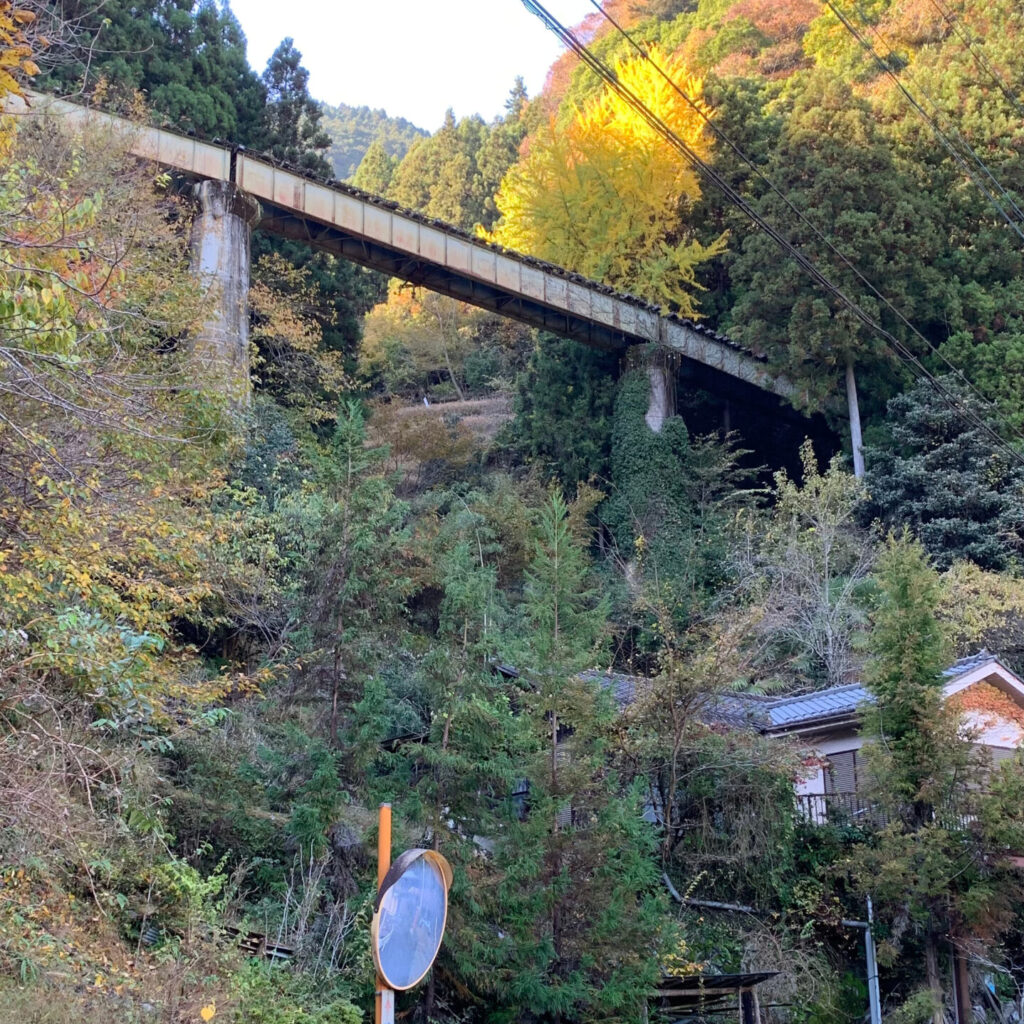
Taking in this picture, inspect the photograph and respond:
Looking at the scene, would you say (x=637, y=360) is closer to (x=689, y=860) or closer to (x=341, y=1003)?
(x=689, y=860)

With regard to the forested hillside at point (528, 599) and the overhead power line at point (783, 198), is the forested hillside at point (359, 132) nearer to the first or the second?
the forested hillside at point (528, 599)

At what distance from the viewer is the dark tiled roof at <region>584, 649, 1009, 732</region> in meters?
16.1

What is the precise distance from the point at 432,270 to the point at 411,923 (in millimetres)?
23756

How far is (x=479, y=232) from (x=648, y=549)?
1760 cm

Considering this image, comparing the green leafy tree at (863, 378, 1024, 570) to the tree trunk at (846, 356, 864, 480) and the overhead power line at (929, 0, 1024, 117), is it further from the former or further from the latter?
the overhead power line at (929, 0, 1024, 117)

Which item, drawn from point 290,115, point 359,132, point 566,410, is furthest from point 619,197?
point 359,132

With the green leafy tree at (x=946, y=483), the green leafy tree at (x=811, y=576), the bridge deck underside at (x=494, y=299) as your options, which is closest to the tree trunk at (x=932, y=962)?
the green leafy tree at (x=811, y=576)

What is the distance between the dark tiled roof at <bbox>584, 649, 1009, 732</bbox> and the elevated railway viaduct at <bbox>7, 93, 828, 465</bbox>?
9180mm

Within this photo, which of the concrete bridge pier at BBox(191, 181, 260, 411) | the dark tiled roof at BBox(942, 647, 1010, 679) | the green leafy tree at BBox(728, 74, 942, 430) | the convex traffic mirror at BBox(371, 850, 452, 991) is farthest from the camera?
the green leafy tree at BBox(728, 74, 942, 430)

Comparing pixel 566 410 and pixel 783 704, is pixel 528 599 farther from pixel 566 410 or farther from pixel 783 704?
pixel 566 410

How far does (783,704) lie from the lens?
18.7 metres

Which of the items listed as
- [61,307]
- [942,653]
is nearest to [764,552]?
[942,653]

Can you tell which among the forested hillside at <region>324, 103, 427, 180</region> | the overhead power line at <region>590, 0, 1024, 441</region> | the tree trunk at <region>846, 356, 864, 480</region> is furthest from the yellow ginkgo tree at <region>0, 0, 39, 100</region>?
the forested hillside at <region>324, 103, 427, 180</region>

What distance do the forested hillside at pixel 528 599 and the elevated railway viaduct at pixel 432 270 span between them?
0.55 meters
